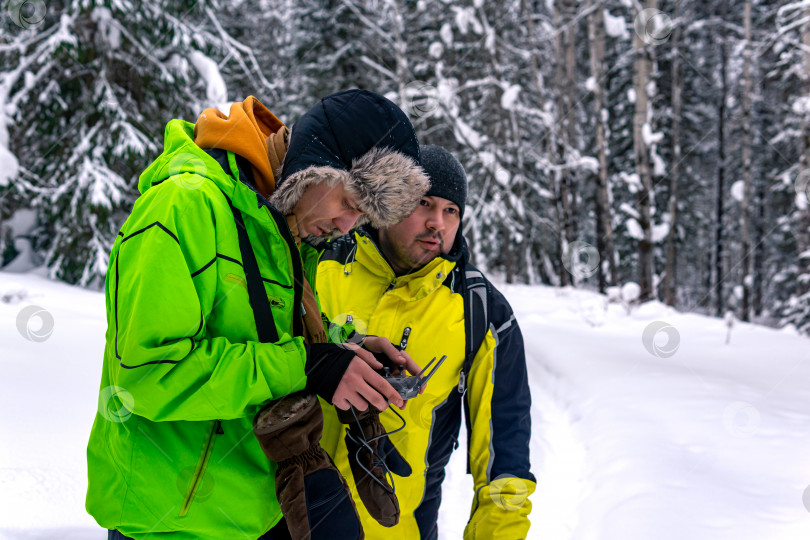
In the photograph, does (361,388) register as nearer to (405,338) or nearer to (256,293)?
(256,293)

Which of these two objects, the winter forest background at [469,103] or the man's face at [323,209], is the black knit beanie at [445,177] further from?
the winter forest background at [469,103]

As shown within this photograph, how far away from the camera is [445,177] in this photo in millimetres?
2459

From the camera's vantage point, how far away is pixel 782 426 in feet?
14.0

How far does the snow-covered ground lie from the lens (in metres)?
2.89

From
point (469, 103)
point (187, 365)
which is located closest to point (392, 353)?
point (187, 365)

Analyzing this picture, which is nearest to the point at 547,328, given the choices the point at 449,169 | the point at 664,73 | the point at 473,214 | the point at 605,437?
the point at 605,437

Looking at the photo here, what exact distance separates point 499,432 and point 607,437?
265 cm

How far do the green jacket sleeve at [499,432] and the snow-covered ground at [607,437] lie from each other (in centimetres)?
128

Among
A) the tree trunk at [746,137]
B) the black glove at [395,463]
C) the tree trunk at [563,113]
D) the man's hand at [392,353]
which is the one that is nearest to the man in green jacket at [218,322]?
the man's hand at [392,353]

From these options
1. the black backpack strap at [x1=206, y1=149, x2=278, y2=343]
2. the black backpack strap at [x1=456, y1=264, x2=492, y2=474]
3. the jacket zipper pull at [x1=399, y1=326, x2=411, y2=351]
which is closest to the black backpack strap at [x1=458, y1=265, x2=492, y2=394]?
the black backpack strap at [x1=456, y1=264, x2=492, y2=474]

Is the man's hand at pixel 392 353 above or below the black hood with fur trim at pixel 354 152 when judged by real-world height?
below

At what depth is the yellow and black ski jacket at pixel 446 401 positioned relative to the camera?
6.98ft

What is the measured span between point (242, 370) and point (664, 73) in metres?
20.7

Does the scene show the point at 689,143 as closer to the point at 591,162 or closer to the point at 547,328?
the point at 591,162
